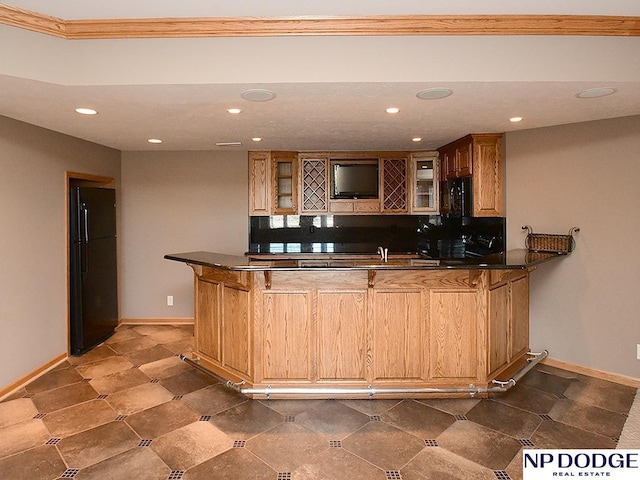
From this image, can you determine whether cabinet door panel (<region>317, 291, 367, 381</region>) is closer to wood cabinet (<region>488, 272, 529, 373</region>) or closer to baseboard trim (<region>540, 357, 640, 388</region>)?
wood cabinet (<region>488, 272, 529, 373</region>)

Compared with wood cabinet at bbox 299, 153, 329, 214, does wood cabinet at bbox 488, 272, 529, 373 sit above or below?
below

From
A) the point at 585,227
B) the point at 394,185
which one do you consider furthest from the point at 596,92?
the point at 394,185

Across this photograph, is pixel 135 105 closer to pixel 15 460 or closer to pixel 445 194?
pixel 15 460

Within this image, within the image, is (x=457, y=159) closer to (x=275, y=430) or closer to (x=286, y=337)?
(x=286, y=337)

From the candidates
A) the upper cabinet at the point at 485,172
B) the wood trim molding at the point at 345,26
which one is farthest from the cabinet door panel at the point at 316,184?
the wood trim molding at the point at 345,26

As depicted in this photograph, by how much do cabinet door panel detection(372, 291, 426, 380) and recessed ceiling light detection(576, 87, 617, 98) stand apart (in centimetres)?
178

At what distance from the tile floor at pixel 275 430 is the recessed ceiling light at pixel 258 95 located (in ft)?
7.34

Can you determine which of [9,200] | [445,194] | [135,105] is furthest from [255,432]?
[445,194]

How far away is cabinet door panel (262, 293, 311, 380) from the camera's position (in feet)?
9.75

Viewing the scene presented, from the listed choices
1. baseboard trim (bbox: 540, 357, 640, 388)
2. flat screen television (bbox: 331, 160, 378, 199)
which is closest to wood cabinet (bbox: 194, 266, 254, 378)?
flat screen television (bbox: 331, 160, 378, 199)

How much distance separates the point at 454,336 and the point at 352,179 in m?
2.71

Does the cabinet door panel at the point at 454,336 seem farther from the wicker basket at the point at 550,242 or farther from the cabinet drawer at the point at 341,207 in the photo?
the cabinet drawer at the point at 341,207

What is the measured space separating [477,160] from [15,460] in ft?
14.5

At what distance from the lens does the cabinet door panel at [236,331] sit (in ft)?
9.90
